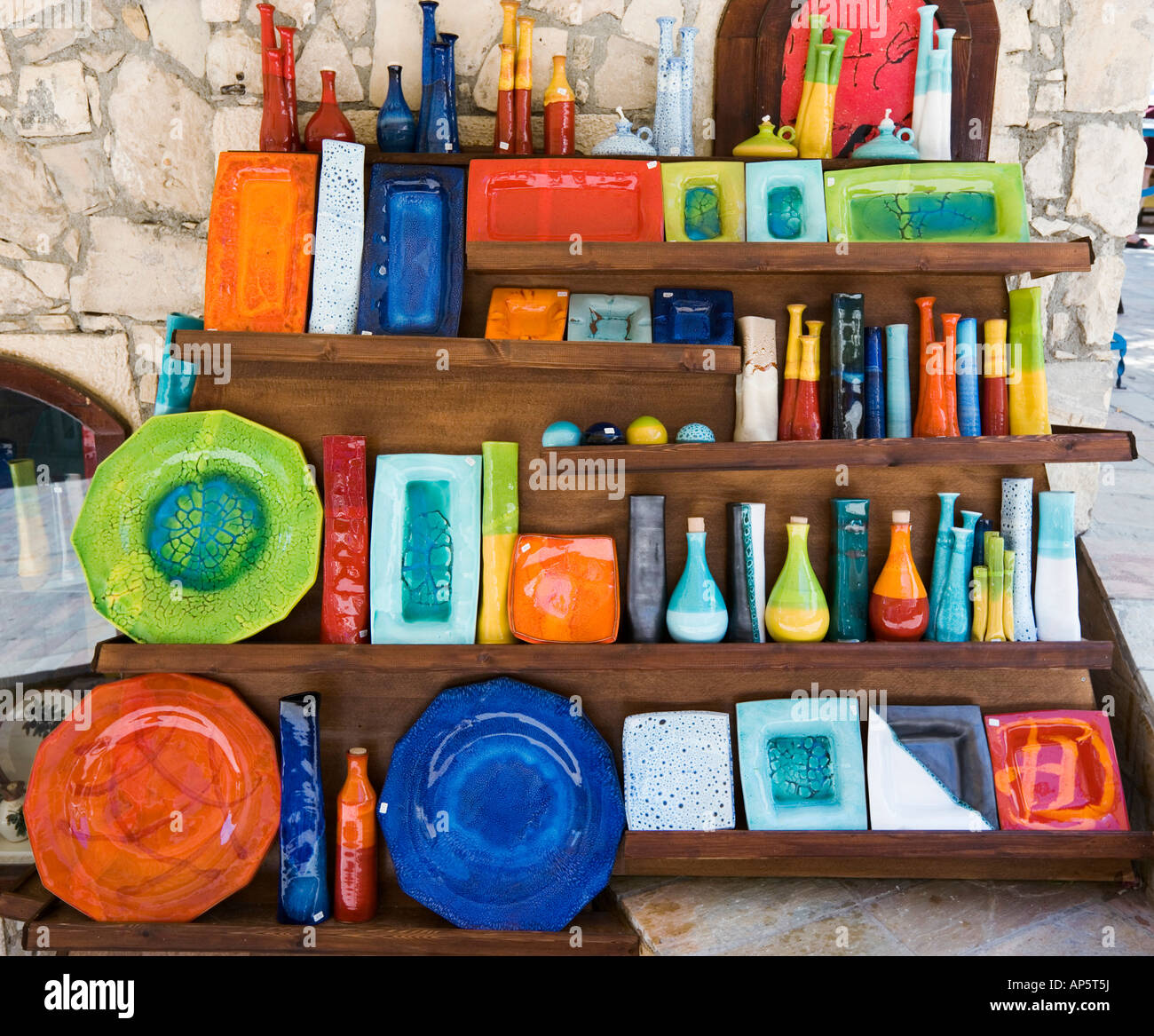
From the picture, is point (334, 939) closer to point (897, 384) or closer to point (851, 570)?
point (851, 570)

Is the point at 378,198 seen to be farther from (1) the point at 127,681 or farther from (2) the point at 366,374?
(1) the point at 127,681

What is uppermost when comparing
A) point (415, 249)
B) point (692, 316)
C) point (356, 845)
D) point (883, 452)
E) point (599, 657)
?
point (415, 249)

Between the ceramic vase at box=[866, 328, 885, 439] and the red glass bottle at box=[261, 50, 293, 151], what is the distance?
1.29m

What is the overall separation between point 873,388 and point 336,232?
1150 millimetres

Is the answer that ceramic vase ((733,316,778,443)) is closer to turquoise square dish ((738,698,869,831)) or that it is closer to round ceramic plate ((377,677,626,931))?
turquoise square dish ((738,698,869,831))

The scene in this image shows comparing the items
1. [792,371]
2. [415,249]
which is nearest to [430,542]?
[415,249]

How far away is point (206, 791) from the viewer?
5.59 ft

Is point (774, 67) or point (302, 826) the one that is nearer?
point (302, 826)

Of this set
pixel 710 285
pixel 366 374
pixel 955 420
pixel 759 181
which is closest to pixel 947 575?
pixel 955 420

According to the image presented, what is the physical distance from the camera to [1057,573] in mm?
1720

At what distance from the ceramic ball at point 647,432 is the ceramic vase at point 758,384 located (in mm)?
171

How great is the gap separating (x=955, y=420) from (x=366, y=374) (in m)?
1.21

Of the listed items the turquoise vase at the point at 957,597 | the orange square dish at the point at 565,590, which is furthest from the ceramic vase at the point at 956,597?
the orange square dish at the point at 565,590

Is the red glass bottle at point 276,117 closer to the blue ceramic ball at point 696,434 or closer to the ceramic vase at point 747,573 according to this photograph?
the blue ceramic ball at point 696,434
